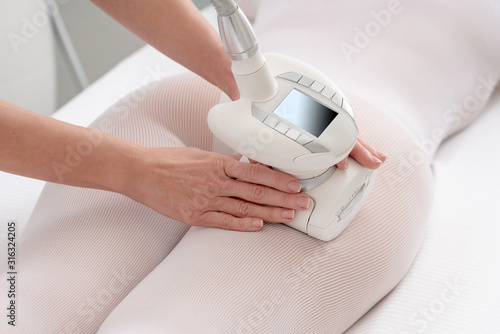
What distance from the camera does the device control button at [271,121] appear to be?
673mm

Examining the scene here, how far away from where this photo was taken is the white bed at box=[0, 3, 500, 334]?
79 centimetres

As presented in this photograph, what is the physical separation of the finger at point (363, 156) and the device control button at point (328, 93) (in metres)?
Result: 0.09

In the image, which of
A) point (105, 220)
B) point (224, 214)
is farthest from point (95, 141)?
point (224, 214)

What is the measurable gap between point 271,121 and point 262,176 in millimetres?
96

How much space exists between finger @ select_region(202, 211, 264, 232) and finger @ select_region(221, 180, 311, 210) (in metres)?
0.03

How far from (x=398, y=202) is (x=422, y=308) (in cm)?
15

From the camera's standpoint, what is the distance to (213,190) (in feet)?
2.57

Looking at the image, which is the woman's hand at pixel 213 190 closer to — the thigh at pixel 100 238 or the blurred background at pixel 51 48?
the thigh at pixel 100 238

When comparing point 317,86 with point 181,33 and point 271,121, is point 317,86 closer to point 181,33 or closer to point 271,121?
point 271,121

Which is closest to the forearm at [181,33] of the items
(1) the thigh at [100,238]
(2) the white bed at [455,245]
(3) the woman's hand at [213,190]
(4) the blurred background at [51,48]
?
(1) the thigh at [100,238]

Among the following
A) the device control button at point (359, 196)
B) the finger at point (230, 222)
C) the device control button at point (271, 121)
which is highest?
the device control button at point (271, 121)

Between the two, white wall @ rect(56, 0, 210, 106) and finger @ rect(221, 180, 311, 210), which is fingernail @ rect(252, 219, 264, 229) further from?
white wall @ rect(56, 0, 210, 106)

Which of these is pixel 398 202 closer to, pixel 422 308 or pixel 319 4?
pixel 422 308

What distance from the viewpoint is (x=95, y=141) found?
2.72ft
